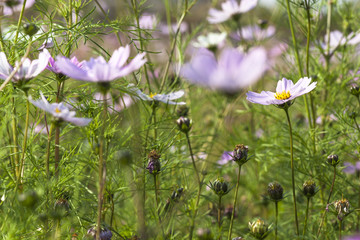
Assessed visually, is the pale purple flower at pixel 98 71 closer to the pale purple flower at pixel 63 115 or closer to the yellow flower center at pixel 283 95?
the pale purple flower at pixel 63 115

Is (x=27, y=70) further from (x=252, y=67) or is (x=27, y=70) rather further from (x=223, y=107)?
(x=223, y=107)

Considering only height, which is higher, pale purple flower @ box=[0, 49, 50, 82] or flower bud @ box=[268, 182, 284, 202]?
pale purple flower @ box=[0, 49, 50, 82]

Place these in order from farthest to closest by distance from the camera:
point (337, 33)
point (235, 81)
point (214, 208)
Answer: point (337, 33) → point (214, 208) → point (235, 81)

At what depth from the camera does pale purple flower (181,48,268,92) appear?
41cm

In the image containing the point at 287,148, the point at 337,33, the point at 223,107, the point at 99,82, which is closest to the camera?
the point at 99,82

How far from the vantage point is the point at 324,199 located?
996mm

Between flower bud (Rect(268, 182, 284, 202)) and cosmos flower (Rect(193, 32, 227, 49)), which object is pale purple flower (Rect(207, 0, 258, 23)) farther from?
flower bud (Rect(268, 182, 284, 202))

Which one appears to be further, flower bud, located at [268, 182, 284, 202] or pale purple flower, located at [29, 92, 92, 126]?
flower bud, located at [268, 182, 284, 202]

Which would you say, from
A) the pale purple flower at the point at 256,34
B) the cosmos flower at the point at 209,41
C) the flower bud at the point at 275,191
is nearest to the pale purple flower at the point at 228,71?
the flower bud at the point at 275,191

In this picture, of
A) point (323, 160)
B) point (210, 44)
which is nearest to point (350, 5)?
point (210, 44)

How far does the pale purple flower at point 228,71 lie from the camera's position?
0.41 m

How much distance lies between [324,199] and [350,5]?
0.64 metres

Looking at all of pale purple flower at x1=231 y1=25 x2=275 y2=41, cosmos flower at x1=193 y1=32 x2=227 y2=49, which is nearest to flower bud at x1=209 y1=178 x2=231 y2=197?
cosmos flower at x1=193 y1=32 x2=227 y2=49

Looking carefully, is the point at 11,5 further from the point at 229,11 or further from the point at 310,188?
the point at 229,11
